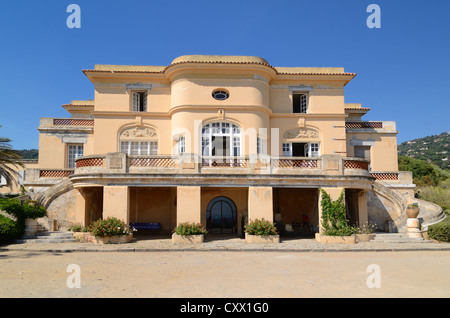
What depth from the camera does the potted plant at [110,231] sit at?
52.7ft

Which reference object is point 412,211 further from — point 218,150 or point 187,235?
point 187,235

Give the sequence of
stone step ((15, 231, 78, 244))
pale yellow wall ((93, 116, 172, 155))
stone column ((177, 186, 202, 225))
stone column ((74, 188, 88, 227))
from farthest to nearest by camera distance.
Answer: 1. pale yellow wall ((93, 116, 172, 155))
2. stone column ((74, 188, 88, 227))
3. stone column ((177, 186, 202, 225))
4. stone step ((15, 231, 78, 244))

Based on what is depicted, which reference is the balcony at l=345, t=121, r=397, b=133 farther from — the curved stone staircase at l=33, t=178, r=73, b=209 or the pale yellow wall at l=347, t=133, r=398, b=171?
the curved stone staircase at l=33, t=178, r=73, b=209

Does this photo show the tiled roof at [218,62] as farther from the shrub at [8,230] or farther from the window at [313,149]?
the shrub at [8,230]

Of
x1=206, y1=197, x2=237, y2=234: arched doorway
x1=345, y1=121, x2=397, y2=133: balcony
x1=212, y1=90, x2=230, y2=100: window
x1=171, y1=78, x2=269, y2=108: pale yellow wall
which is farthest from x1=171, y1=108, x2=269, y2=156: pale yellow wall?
x1=345, y1=121, x2=397, y2=133: balcony

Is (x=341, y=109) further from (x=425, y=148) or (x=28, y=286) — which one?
(x=425, y=148)

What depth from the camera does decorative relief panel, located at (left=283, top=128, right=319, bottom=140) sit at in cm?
2303

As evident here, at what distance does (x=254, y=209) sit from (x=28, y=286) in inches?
409

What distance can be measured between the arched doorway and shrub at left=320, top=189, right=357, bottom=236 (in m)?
5.17

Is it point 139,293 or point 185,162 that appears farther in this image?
point 185,162

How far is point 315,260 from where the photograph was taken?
1262 centimetres

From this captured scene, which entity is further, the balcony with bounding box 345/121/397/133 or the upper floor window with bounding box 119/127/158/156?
the balcony with bounding box 345/121/397/133

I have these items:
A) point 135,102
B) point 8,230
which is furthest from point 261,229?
point 135,102
